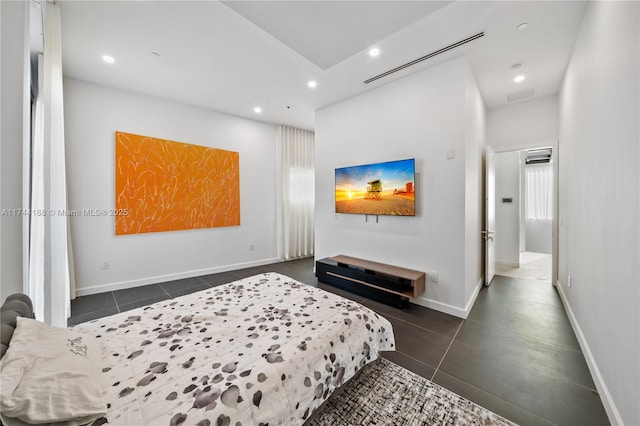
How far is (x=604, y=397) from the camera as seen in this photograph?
154 centimetres

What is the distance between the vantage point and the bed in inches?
38.8

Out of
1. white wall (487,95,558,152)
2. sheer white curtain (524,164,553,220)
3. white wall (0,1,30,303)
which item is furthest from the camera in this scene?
sheer white curtain (524,164,553,220)

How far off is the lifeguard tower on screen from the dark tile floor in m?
1.46

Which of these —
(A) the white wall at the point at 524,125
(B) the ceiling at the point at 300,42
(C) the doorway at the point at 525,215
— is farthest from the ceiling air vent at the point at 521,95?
(C) the doorway at the point at 525,215

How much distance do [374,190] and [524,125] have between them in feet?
9.78

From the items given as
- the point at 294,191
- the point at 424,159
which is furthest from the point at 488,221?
the point at 294,191

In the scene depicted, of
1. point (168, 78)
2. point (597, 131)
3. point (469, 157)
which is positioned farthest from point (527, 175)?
point (168, 78)

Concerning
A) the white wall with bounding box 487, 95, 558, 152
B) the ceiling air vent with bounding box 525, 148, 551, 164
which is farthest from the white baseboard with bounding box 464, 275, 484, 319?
the ceiling air vent with bounding box 525, 148, 551, 164

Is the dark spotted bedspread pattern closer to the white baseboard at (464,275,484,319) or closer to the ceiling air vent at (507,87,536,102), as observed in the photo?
the white baseboard at (464,275,484,319)

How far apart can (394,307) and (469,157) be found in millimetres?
2102

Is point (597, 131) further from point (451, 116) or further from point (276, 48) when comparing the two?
point (276, 48)

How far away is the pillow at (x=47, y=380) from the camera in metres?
0.74

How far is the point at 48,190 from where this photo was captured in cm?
197

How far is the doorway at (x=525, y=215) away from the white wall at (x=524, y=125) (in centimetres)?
24
